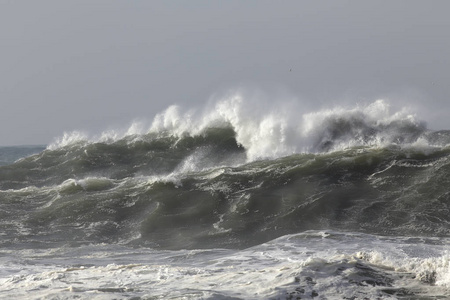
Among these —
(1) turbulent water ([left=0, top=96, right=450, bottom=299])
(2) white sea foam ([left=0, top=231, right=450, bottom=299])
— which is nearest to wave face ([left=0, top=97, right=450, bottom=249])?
(1) turbulent water ([left=0, top=96, right=450, bottom=299])

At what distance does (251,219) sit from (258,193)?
1387 mm

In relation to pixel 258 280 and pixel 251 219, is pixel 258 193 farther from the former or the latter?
pixel 258 280

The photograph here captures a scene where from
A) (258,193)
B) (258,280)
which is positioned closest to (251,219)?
(258,193)

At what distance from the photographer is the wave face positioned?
1007cm

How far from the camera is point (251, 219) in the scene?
10562 mm

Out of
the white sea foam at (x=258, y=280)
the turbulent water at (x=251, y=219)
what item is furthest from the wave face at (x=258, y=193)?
the white sea foam at (x=258, y=280)

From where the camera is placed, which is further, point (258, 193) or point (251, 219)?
point (258, 193)

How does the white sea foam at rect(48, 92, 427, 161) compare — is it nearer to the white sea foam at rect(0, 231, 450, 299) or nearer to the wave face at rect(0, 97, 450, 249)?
the wave face at rect(0, 97, 450, 249)

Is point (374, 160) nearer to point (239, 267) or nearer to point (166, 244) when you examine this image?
point (166, 244)

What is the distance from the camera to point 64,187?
14156 millimetres

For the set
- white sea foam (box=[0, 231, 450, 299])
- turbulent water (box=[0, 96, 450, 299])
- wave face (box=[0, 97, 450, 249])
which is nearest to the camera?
white sea foam (box=[0, 231, 450, 299])

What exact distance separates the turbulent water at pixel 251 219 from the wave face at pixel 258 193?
1.4 inches

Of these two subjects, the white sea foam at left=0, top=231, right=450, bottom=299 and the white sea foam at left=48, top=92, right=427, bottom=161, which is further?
the white sea foam at left=48, top=92, right=427, bottom=161

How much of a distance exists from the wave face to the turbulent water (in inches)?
1.4
